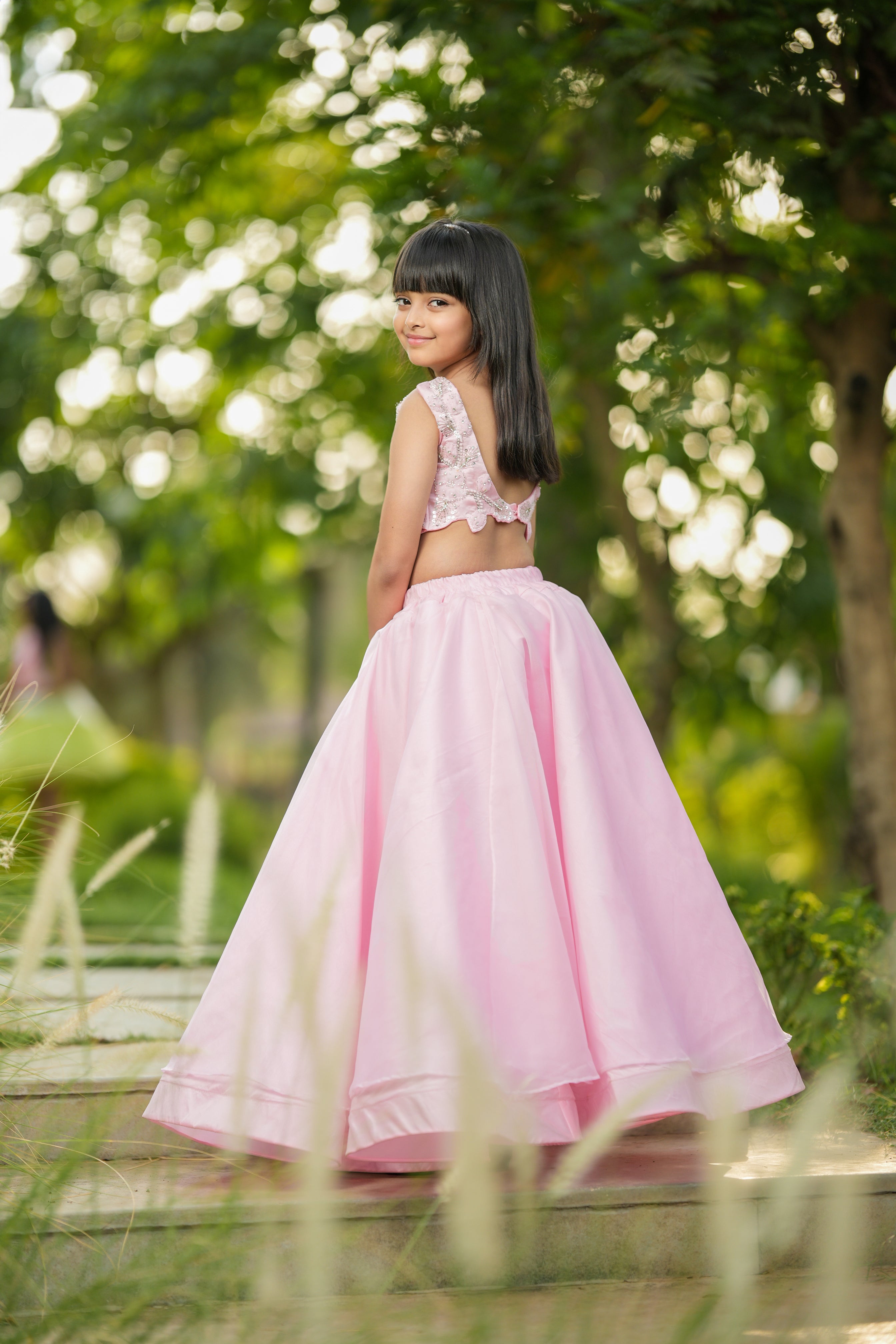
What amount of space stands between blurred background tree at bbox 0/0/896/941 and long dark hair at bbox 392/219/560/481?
46 centimetres

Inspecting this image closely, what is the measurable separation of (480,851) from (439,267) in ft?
4.09

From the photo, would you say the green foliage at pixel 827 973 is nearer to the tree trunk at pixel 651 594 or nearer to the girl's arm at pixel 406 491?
the girl's arm at pixel 406 491

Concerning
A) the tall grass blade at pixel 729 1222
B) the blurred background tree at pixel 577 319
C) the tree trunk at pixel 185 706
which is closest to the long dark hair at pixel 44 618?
the blurred background tree at pixel 577 319

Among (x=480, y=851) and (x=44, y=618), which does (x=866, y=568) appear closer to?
(x=480, y=851)

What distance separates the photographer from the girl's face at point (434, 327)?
274 centimetres

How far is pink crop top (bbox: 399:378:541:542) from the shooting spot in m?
2.70

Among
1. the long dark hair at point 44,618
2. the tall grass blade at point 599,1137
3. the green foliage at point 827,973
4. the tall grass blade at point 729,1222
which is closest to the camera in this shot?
the tall grass blade at point 729,1222

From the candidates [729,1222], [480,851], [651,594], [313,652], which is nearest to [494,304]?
[480,851]

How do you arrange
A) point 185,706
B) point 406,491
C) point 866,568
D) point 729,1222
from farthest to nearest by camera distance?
1. point 185,706
2. point 866,568
3. point 406,491
4. point 729,1222

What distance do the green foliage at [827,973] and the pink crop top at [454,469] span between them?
4.90ft

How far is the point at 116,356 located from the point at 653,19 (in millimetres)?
5257

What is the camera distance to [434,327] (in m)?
2.74

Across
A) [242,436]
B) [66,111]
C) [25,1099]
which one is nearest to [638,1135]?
[25,1099]

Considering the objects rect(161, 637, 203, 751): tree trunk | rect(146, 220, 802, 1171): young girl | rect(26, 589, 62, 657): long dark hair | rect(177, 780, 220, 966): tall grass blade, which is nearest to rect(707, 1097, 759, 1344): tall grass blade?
rect(177, 780, 220, 966): tall grass blade
